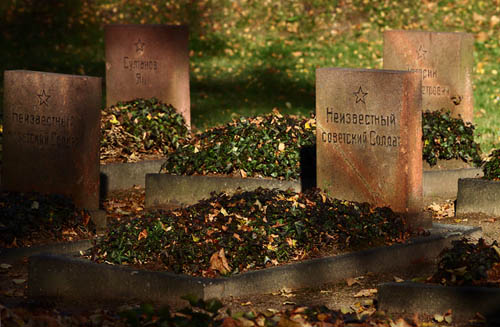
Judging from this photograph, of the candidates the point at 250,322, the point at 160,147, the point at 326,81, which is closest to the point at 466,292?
the point at 250,322

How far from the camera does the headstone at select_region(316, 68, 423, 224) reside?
28.9 ft

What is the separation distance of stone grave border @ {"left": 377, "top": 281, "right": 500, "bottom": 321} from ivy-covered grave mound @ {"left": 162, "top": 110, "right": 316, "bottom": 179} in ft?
13.3

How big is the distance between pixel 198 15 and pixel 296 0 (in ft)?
7.08

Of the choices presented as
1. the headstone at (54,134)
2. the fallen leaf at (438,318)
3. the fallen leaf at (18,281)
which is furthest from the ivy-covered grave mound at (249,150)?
the fallen leaf at (438,318)

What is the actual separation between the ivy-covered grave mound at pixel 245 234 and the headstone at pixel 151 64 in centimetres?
601

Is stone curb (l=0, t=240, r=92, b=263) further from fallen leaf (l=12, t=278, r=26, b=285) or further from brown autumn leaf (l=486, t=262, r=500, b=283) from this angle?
brown autumn leaf (l=486, t=262, r=500, b=283)

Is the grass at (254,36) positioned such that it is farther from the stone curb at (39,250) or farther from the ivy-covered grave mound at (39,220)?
the stone curb at (39,250)

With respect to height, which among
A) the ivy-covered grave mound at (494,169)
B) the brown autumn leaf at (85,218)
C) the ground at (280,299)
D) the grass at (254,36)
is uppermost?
the grass at (254,36)

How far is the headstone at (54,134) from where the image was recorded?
9.77 metres

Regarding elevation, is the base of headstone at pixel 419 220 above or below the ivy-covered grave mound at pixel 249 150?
below

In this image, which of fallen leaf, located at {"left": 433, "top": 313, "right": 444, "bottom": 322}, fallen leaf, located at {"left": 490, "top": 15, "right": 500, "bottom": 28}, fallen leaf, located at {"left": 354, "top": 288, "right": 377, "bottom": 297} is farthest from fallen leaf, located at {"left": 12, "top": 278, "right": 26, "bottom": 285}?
fallen leaf, located at {"left": 490, "top": 15, "right": 500, "bottom": 28}

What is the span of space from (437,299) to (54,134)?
15.1ft

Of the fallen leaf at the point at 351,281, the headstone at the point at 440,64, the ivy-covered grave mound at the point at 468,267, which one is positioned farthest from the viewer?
the headstone at the point at 440,64

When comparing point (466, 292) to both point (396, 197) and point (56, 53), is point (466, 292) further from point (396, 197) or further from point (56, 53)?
point (56, 53)
